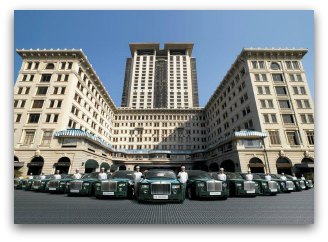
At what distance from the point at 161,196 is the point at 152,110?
54.8 m

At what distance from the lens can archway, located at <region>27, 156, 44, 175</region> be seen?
2201cm

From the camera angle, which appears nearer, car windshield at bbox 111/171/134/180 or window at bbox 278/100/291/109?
car windshield at bbox 111/171/134/180

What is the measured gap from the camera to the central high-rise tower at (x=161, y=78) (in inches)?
3317

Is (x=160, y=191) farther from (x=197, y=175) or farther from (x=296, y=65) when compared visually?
(x=296, y=65)

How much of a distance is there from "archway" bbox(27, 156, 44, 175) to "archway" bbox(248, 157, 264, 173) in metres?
28.1

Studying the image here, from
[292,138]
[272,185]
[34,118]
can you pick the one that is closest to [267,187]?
[272,185]

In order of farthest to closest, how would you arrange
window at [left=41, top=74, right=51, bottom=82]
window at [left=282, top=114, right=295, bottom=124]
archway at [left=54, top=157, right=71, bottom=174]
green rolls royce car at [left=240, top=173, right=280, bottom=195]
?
1. window at [left=41, top=74, right=51, bottom=82]
2. window at [left=282, top=114, right=295, bottom=124]
3. archway at [left=54, top=157, right=71, bottom=174]
4. green rolls royce car at [left=240, top=173, right=280, bottom=195]

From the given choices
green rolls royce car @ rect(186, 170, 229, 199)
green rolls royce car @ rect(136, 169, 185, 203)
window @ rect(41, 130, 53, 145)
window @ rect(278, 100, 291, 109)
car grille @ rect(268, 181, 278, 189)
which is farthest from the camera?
window @ rect(278, 100, 291, 109)

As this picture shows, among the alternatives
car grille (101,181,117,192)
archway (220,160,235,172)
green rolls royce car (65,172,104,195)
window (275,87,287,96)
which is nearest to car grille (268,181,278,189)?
car grille (101,181,117,192)

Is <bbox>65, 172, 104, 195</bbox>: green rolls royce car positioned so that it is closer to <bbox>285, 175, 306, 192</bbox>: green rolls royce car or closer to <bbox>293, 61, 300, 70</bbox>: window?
<bbox>285, 175, 306, 192</bbox>: green rolls royce car

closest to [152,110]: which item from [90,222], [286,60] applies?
[286,60]

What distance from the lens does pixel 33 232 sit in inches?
210

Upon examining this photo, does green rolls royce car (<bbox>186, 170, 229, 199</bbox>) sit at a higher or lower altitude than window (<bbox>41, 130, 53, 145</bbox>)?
lower

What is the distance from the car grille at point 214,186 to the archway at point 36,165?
22.4 metres
